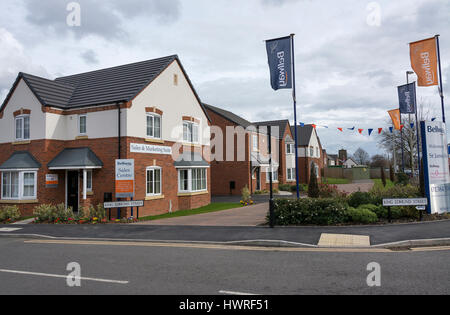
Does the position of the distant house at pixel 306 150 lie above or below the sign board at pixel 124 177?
above

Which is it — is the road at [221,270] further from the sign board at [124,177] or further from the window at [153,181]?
the window at [153,181]

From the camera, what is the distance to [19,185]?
745 inches

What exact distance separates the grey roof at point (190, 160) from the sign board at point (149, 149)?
949 mm

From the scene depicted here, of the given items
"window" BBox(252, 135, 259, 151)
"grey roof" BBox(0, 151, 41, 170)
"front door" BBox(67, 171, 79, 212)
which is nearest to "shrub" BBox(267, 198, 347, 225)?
"front door" BBox(67, 171, 79, 212)

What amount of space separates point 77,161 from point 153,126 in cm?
458

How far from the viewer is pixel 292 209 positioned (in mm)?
13109

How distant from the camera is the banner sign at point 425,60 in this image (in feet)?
55.4

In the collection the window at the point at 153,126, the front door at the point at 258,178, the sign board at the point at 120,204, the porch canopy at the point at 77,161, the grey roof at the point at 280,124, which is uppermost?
the grey roof at the point at 280,124

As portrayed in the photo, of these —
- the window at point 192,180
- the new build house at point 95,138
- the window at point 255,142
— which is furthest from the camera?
the window at point 255,142

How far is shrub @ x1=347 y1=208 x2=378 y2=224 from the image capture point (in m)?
12.6

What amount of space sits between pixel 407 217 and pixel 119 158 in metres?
13.5

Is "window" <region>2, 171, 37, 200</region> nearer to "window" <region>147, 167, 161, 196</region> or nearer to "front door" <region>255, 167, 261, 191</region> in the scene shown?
"window" <region>147, 167, 161, 196</region>

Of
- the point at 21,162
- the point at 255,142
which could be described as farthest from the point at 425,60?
the point at 21,162

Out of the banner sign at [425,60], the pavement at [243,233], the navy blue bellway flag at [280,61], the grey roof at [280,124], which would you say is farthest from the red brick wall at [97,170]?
the grey roof at [280,124]
